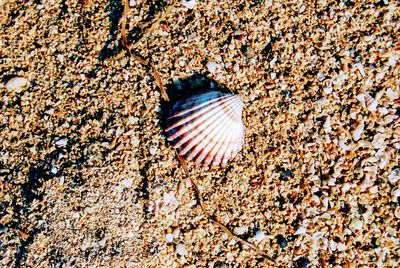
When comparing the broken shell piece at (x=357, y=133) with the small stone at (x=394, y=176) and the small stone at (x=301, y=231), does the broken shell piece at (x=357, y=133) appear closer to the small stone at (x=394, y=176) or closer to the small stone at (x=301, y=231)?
the small stone at (x=394, y=176)

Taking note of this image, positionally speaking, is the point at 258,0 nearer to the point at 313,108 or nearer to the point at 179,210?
the point at 313,108

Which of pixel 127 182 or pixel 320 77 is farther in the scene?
pixel 320 77

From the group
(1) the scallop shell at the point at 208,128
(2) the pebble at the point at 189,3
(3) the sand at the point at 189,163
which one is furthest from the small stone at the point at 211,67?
(2) the pebble at the point at 189,3

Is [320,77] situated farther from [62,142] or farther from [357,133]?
[62,142]

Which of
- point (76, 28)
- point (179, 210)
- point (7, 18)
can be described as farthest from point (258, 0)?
point (7, 18)

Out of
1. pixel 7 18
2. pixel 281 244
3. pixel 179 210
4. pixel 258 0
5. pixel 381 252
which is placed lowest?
pixel 381 252

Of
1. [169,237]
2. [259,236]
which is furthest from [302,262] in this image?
[169,237]
